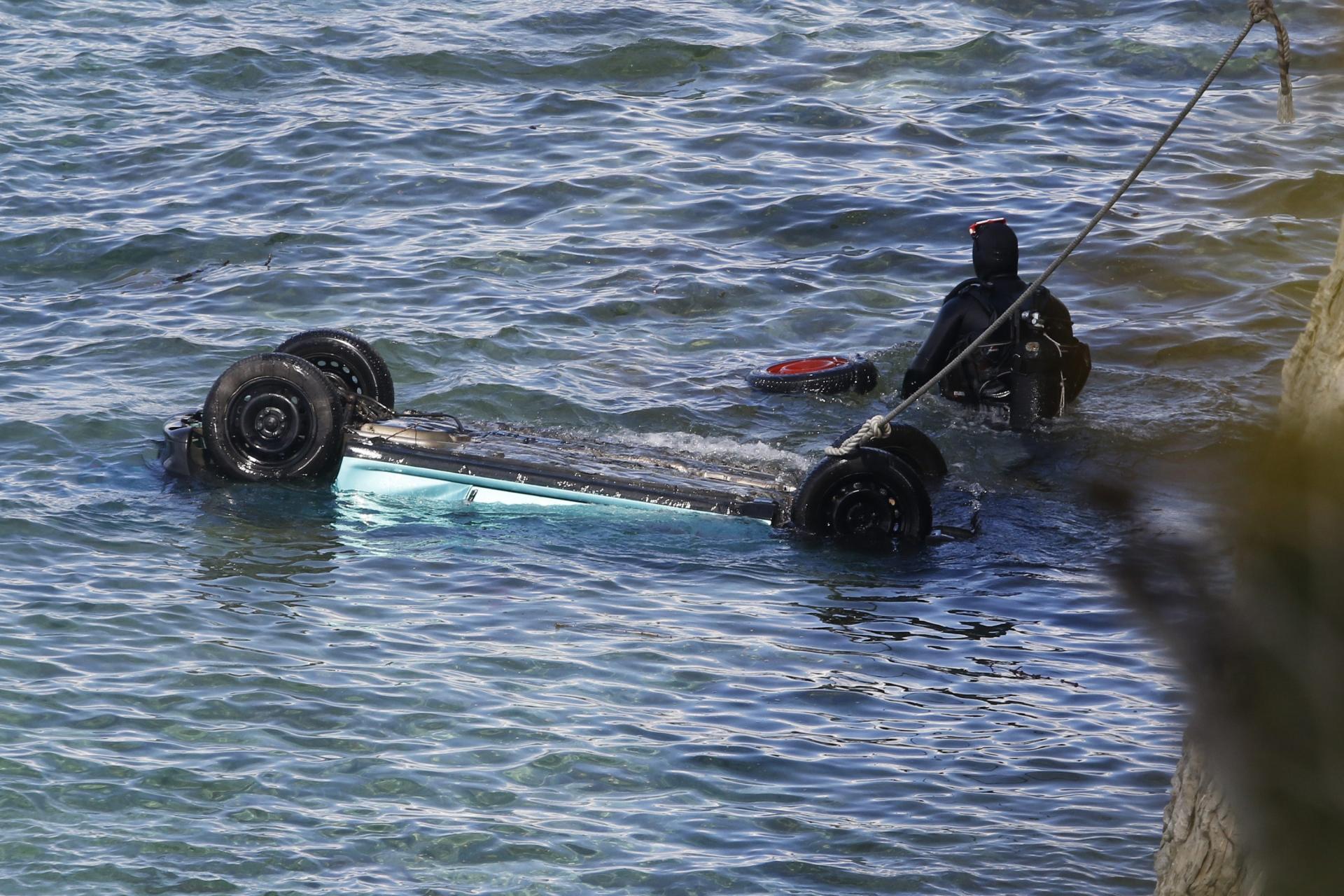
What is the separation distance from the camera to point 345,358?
947 cm

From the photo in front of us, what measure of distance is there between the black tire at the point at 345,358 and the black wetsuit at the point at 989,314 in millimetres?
3340

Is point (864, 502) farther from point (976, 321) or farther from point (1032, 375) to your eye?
point (1032, 375)

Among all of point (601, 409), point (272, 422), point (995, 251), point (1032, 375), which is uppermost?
point (995, 251)

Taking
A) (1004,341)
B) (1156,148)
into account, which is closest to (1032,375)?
(1004,341)

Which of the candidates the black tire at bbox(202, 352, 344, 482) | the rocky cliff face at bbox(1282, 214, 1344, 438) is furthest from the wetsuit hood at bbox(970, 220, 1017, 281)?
the rocky cliff face at bbox(1282, 214, 1344, 438)

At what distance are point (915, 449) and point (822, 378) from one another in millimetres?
1953

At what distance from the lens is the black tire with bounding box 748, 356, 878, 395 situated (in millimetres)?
10859

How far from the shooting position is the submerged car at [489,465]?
8.16m

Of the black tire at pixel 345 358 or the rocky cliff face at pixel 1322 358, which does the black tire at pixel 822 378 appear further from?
the rocky cliff face at pixel 1322 358

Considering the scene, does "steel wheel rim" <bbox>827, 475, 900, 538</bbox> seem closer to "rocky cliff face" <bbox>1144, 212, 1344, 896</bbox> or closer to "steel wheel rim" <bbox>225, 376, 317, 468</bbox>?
"steel wheel rim" <bbox>225, 376, 317, 468</bbox>

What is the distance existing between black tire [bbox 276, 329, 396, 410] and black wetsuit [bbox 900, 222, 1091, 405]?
334 centimetres

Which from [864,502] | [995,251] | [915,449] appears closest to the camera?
[864,502]

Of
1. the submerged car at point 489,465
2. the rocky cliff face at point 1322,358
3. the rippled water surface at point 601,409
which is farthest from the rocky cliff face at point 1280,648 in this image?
the submerged car at point 489,465

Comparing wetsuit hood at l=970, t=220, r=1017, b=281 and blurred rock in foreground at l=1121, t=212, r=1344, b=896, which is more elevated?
wetsuit hood at l=970, t=220, r=1017, b=281
